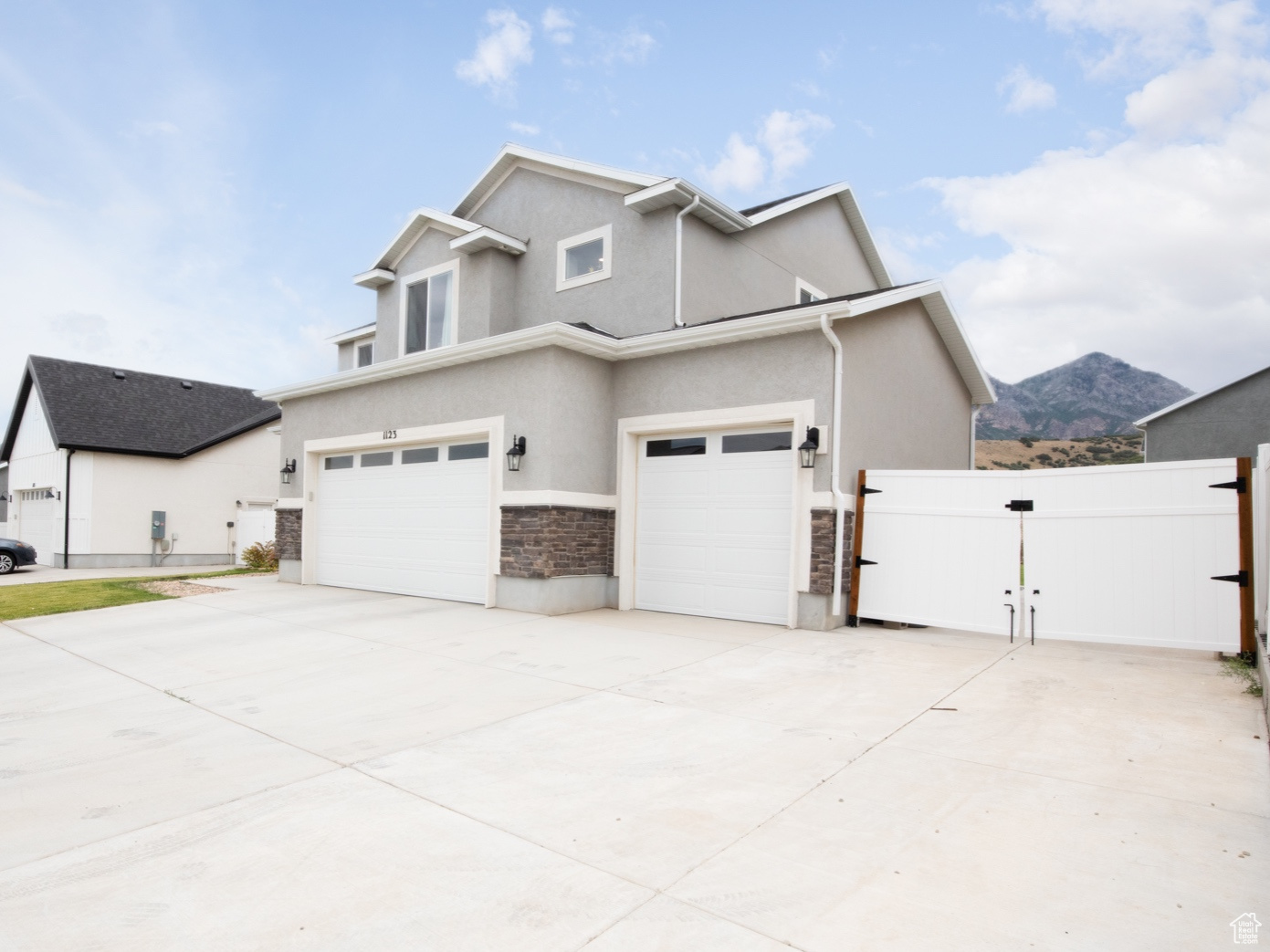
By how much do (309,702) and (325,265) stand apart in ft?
48.9

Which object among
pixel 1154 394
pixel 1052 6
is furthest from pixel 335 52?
pixel 1154 394

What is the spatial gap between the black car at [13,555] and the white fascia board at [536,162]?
16.3 metres

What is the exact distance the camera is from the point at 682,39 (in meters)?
14.1

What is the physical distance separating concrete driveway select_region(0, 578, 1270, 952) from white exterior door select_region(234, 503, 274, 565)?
50.7 ft

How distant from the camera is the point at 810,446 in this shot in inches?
357

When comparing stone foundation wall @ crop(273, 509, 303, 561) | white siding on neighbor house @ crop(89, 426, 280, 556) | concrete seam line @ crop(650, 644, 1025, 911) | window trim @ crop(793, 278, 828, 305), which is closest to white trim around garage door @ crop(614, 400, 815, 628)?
concrete seam line @ crop(650, 644, 1025, 911)

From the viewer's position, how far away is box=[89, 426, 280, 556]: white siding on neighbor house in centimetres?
2233

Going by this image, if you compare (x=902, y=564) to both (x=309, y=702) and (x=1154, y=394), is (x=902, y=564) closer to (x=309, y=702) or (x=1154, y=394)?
(x=309, y=702)

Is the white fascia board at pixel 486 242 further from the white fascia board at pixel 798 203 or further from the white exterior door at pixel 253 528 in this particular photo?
the white exterior door at pixel 253 528

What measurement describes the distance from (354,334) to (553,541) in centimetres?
1275

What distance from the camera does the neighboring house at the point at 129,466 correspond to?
22250 mm

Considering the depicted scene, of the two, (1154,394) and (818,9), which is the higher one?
(1154,394)

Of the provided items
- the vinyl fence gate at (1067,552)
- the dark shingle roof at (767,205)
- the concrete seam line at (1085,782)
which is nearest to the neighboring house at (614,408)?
the dark shingle roof at (767,205)

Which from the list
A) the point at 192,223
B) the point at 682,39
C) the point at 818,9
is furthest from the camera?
the point at 192,223
